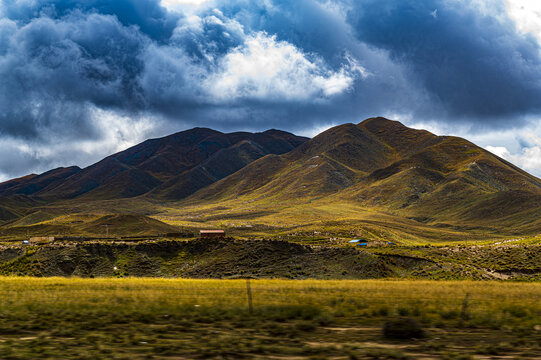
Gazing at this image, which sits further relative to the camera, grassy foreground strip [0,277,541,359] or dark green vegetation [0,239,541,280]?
dark green vegetation [0,239,541,280]

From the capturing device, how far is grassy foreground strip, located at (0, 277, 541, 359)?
12477 mm

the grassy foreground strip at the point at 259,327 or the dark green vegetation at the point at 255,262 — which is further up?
the grassy foreground strip at the point at 259,327

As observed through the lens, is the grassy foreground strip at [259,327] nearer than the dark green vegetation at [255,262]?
Yes

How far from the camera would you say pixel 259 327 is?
15656 mm

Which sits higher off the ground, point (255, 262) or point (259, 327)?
point (259, 327)

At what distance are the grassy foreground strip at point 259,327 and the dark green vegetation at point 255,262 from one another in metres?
49.4

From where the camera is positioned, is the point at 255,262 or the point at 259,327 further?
the point at 255,262

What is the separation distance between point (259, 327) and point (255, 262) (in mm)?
64917

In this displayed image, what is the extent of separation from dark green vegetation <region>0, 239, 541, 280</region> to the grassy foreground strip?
4943 centimetres

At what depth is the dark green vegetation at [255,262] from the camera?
236 ft

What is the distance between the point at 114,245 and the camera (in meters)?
89.4

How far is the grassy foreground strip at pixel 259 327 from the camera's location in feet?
40.9

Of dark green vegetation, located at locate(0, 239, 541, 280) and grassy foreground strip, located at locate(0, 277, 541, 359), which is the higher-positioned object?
grassy foreground strip, located at locate(0, 277, 541, 359)

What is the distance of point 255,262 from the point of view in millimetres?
79750
